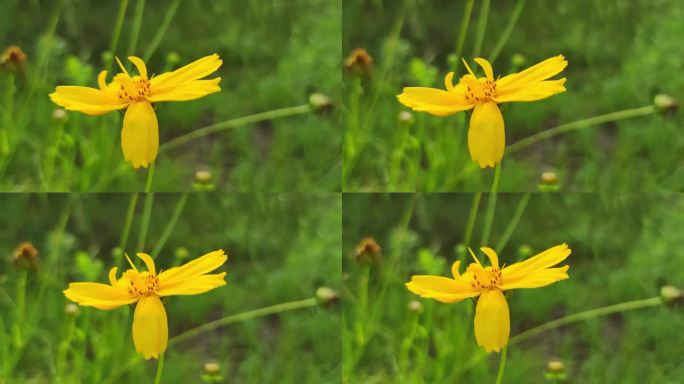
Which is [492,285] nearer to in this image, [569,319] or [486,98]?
[569,319]

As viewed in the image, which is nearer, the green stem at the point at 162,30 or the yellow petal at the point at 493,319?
the yellow petal at the point at 493,319

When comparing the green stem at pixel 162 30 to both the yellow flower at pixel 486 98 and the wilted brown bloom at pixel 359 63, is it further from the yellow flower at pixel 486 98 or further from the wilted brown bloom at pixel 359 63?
the yellow flower at pixel 486 98

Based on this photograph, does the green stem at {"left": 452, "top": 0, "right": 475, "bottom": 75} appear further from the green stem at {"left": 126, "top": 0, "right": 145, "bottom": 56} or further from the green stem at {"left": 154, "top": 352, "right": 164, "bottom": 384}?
the green stem at {"left": 154, "top": 352, "right": 164, "bottom": 384}

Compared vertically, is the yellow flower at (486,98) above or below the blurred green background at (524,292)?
above

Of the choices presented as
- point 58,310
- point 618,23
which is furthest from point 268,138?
point 618,23

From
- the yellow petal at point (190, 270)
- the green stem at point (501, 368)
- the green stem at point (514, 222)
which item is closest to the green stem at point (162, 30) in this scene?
the yellow petal at point (190, 270)
